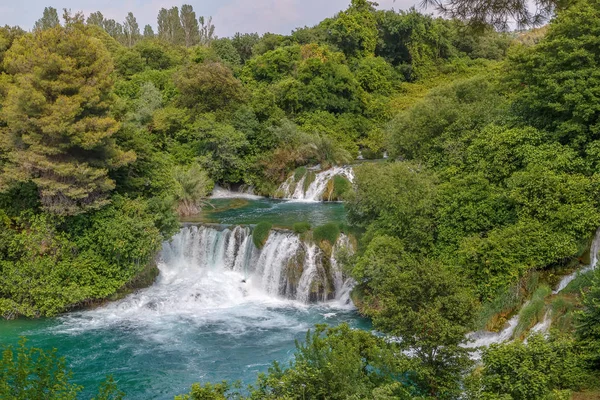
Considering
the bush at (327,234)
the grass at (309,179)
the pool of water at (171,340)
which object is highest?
the grass at (309,179)

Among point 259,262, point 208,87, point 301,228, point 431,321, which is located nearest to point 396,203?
point 301,228

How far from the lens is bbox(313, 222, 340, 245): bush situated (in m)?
19.3

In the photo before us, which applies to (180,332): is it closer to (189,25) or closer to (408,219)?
(408,219)

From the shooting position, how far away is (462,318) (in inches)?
352

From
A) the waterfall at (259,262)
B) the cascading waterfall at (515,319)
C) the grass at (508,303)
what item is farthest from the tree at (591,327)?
the waterfall at (259,262)

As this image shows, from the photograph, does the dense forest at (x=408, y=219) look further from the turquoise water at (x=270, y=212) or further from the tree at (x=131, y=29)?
the tree at (x=131, y=29)

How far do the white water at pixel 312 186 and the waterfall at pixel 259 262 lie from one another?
9.28 metres

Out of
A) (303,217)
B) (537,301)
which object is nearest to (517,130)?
(537,301)

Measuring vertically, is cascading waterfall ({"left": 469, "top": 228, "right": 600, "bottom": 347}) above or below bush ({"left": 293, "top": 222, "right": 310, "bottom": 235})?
below

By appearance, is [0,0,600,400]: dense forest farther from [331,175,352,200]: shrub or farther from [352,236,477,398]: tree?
[331,175,352,200]: shrub

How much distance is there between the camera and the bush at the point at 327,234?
19.3m

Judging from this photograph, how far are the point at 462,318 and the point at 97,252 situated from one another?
44.5 feet

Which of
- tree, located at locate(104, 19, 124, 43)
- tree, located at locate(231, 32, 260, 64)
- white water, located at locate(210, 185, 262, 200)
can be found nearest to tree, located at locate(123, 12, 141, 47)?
tree, located at locate(104, 19, 124, 43)

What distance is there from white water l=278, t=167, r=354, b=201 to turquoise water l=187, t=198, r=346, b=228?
100cm
